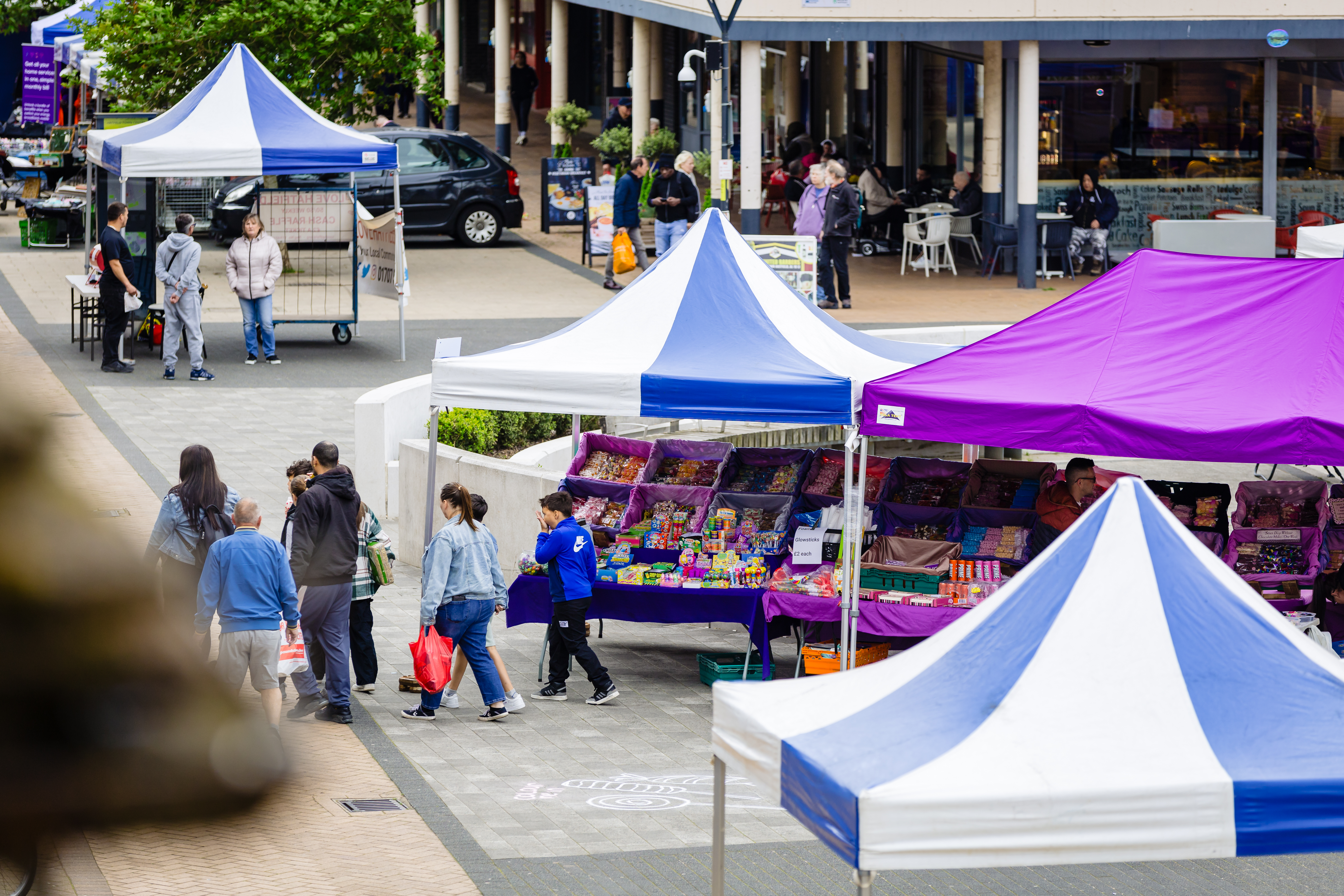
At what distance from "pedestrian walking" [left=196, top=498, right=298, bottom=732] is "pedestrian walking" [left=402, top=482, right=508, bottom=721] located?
2.81 ft

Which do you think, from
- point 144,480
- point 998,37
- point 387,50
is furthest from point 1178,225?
point 144,480

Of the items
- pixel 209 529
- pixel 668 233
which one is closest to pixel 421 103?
pixel 668 233

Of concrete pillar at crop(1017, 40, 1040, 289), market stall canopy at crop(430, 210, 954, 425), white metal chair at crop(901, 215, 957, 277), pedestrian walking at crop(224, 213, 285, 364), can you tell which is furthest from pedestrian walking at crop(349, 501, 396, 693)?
white metal chair at crop(901, 215, 957, 277)

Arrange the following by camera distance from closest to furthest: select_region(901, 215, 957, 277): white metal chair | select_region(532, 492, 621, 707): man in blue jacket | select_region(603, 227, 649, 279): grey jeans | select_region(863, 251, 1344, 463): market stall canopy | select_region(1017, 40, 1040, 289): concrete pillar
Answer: select_region(863, 251, 1344, 463): market stall canopy < select_region(532, 492, 621, 707): man in blue jacket < select_region(603, 227, 649, 279): grey jeans < select_region(1017, 40, 1040, 289): concrete pillar < select_region(901, 215, 957, 277): white metal chair

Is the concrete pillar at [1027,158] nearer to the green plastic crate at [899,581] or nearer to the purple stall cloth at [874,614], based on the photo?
the green plastic crate at [899,581]

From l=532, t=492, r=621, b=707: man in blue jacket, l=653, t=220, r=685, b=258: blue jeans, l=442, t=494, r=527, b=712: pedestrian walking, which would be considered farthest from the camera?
l=653, t=220, r=685, b=258: blue jeans

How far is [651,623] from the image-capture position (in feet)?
36.7

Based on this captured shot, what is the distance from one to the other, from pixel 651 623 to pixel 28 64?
102ft

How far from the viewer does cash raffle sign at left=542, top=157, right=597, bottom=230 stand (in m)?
27.4

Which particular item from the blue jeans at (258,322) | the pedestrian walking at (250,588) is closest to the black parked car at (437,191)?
the blue jeans at (258,322)

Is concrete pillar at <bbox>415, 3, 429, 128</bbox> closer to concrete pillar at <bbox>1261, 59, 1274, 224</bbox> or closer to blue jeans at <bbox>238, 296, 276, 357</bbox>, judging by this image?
blue jeans at <bbox>238, 296, 276, 357</bbox>

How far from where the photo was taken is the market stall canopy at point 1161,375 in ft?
27.2

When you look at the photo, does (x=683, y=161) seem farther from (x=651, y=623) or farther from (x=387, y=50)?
(x=651, y=623)

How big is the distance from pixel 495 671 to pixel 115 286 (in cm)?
988
